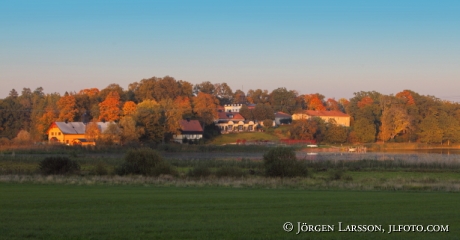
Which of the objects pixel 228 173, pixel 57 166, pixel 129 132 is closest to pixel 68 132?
pixel 129 132

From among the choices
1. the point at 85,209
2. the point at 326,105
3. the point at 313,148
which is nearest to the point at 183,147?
the point at 313,148

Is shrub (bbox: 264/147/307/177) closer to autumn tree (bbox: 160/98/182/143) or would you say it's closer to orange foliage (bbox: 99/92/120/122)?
autumn tree (bbox: 160/98/182/143)

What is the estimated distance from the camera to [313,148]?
99.6m

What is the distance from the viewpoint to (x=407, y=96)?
460 ft

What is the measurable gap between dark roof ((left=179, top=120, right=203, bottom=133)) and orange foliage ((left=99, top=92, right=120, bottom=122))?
1367 cm

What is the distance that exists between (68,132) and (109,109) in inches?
509

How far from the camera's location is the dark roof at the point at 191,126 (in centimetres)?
11006

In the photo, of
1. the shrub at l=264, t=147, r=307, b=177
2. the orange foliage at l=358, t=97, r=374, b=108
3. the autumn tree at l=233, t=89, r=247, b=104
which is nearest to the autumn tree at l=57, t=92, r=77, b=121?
the orange foliage at l=358, t=97, r=374, b=108

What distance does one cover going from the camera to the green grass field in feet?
45.1

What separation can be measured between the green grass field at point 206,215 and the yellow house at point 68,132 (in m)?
78.5

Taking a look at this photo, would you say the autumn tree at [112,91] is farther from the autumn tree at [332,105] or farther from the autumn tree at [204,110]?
the autumn tree at [332,105]

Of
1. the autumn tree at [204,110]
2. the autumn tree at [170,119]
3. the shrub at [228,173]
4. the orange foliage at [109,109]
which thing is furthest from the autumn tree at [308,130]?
the shrub at [228,173]

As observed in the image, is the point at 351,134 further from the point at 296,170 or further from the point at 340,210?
the point at 340,210

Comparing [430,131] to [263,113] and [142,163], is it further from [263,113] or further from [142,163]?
[142,163]
